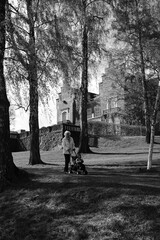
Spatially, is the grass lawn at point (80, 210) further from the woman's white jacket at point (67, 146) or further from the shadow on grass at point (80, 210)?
the woman's white jacket at point (67, 146)

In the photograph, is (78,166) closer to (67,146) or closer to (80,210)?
(67,146)

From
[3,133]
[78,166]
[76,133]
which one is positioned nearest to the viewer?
[3,133]

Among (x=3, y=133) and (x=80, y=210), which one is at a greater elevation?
(x=3, y=133)

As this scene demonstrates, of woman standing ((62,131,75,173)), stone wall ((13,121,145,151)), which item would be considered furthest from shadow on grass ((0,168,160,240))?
stone wall ((13,121,145,151))

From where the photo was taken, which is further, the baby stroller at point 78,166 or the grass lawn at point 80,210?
the baby stroller at point 78,166

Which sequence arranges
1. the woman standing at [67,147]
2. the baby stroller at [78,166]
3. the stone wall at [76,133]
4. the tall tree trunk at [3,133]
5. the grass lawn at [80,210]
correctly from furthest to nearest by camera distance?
the stone wall at [76,133], the woman standing at [67,147], the baby stroller at [78,166], the tall tree trunk at [3,133], the grass lawn at [80,210]

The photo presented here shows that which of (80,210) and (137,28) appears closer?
(80,210)

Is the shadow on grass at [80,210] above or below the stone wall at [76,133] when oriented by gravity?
below

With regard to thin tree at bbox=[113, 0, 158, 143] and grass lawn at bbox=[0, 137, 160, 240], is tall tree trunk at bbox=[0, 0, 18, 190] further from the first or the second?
thin tree at bbox=[113, 0, 158, 143]

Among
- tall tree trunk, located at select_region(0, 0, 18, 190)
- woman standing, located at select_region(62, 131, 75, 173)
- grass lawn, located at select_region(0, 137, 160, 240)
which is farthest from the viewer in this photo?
woman standing, located at select_region(62, 131, 75, 173)

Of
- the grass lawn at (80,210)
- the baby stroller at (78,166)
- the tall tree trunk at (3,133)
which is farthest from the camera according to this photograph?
the baby stroller at (78,166)

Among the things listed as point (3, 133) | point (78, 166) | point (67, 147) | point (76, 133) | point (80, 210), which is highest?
point (76, 133)

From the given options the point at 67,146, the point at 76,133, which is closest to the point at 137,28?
the point at 67,146

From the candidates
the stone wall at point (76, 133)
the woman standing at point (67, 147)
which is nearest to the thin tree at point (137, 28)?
the woman standing at point (67, 147)
